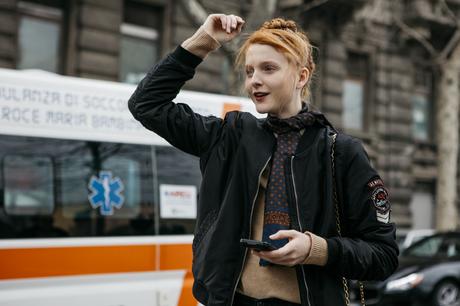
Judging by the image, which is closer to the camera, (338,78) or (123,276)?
(123,276)

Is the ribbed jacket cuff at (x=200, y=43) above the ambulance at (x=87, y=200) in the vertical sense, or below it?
above

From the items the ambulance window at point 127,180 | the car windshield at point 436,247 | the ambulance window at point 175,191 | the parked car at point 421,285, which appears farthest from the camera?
the car windshield at point 436,247

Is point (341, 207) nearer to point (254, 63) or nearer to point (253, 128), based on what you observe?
point (253, 128)

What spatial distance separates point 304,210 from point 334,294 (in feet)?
0.90

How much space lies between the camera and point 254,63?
2.29 meters

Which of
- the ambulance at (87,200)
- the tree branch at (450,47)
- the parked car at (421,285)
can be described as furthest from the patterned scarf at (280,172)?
the tree branch at (450,47)

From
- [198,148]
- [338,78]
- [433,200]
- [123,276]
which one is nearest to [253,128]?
[198,148]

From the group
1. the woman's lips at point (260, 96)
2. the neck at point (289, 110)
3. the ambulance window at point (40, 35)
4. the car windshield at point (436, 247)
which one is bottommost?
the car windshield at point (436, 247)

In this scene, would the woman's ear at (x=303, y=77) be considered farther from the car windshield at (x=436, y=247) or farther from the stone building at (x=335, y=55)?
the stone building at (x=335, y=55)

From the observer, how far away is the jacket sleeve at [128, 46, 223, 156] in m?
2.32

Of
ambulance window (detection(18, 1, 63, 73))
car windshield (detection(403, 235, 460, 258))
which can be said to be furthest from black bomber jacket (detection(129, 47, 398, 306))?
ambulance window (detection(18, 1, 63, 73))

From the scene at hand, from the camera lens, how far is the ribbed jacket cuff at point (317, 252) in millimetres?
2072

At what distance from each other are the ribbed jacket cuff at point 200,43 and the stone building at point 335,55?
10216mm

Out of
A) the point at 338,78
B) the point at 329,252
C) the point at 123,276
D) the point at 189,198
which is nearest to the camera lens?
the point at 329,252
